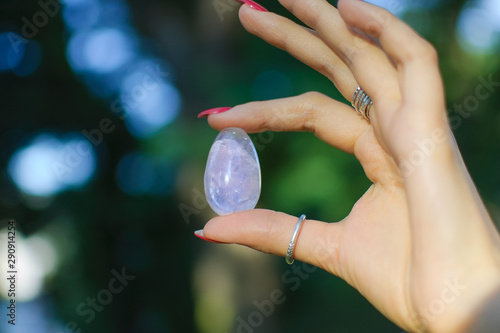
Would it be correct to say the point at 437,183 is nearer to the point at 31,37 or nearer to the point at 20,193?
the point at 20,193

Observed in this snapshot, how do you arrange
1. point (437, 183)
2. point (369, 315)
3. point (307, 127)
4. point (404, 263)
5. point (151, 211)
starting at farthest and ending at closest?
point (369, 315) < point (151, 211) < point (307, 127) < point (404, 263) < point (437, 183)

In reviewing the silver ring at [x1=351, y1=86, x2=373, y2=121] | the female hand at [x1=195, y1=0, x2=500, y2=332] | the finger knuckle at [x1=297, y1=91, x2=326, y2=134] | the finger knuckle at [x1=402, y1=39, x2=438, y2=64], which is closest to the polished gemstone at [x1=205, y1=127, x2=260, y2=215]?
the female hand at [x1=195, y1=0, x2=500, y2=332]

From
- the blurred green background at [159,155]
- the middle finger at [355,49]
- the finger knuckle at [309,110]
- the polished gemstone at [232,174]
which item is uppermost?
the middle finger at [355,49]

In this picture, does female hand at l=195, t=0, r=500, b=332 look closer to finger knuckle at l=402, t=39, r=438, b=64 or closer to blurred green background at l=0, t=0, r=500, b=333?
finger knuckle at l=402, t=39, r=438, b=64

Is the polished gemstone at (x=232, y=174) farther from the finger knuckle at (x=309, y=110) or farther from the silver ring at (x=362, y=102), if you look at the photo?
the silver ring at (x=362, y=102)

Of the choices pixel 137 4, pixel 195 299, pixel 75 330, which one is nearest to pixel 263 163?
pixel 195 299

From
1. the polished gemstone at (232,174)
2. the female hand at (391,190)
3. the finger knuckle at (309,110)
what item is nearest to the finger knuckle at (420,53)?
the female hand at (391,190)

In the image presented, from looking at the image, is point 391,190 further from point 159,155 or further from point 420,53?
point 159,155
